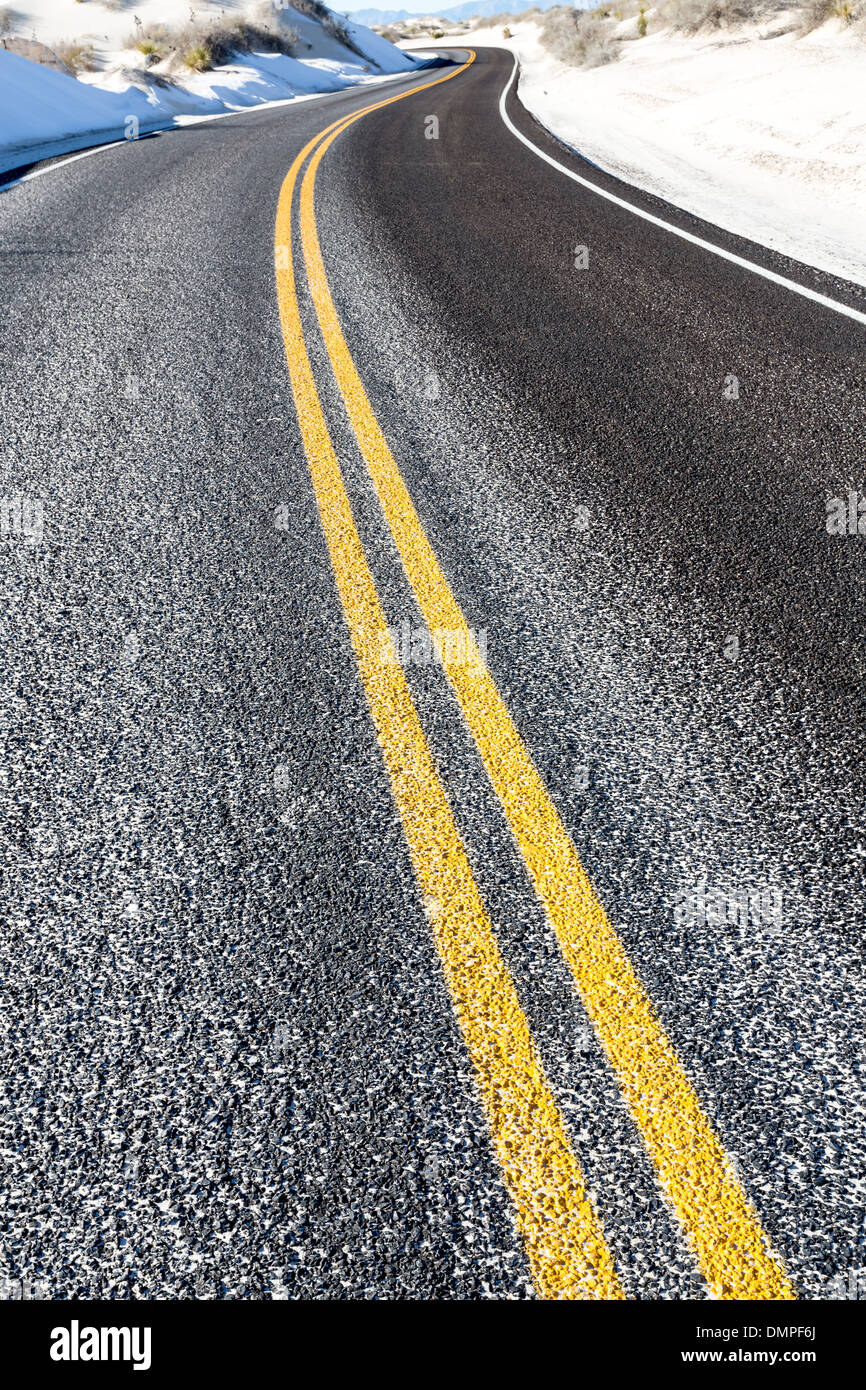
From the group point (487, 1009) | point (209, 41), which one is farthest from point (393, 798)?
point (209, 41)

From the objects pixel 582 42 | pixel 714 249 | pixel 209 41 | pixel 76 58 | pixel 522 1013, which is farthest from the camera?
pixel 582 42

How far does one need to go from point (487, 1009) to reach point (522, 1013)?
2.8 inches

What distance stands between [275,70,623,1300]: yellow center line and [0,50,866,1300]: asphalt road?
1.5 inches

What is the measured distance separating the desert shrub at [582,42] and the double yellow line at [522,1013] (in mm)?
30859

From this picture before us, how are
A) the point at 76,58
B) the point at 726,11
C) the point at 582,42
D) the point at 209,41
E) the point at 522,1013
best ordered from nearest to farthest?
1. the point at 522,1013
2. the point at 726,11
3. the point at 76,58
4. the point at 209,41
5. the point at 582,42

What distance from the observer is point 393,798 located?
2561 mm

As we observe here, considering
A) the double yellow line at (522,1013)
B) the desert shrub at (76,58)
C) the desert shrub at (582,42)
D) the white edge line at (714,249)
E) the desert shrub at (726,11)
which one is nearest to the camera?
the double yellow line at (522,1013)

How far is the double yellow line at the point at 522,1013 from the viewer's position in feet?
5.31

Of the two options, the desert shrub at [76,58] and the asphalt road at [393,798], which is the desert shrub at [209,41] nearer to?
the desert shrub at [76,58]

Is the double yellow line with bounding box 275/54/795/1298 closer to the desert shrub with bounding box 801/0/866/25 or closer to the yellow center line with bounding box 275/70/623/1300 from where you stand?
the yellow center line with bounding box 275/70/623/1300

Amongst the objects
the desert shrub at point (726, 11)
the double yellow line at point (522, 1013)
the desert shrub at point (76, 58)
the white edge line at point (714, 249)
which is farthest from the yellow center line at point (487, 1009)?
the desert shrub at point (76, 58)

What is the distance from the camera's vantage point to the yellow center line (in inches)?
63.7

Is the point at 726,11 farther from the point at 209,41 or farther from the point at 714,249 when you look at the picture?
the point at 714,249

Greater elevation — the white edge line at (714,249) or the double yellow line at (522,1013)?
the white edge line at (714,249)
